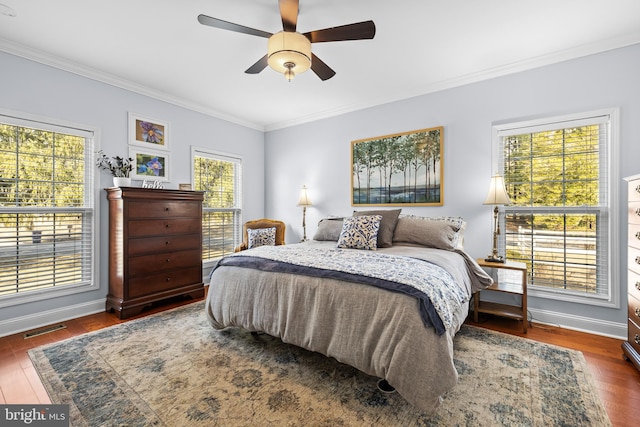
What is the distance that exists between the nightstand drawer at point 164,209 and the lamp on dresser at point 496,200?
329 centimetres

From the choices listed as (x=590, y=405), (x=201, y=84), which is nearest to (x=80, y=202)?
(x=201, y=84)

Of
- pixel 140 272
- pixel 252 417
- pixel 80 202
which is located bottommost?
pixel 252 417

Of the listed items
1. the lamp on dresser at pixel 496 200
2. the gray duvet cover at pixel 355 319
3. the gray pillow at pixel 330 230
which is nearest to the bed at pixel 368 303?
the gray duvet cover at pixel 355 319

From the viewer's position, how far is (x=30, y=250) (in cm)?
279

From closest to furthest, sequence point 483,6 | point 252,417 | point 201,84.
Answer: point 252,417 → point 483,6 → point 201,84

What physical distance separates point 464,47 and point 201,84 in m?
2.84

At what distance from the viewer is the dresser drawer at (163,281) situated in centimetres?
313

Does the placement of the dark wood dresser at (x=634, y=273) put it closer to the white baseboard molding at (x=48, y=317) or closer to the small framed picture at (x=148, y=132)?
the small framed picture at (x=148, y=132)

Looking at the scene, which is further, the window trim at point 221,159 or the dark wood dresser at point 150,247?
the window trim at point 221,159

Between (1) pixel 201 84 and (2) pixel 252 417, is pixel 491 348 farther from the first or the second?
(1) pixel 201 84

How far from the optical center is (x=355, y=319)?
5.76ft

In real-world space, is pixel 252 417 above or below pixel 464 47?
below

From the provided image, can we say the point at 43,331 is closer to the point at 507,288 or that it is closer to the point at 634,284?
the point at 507,288

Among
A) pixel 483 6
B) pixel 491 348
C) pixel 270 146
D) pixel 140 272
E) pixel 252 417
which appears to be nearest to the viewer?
pixel 252 417
